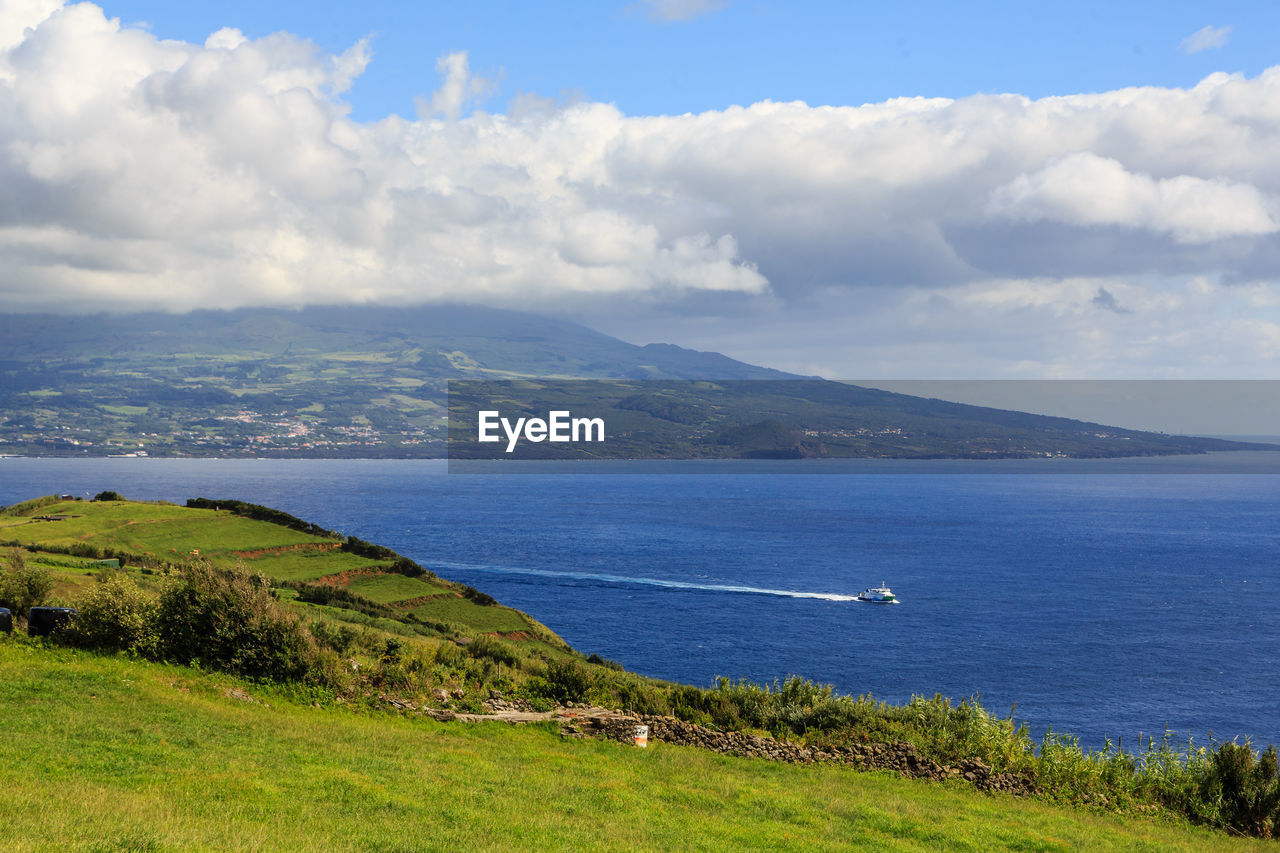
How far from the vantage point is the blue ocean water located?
223ft

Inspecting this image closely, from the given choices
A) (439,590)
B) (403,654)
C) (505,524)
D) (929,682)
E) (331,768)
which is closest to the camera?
(331,768)

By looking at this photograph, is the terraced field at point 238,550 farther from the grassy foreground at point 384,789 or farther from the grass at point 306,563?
the grassy foreground at point 384,789

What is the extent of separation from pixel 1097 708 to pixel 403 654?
54.1 meters

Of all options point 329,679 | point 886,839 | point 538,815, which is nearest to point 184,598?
point 329,679

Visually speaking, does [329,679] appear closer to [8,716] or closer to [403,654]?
[403,654]

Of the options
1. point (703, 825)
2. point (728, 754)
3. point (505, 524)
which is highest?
point (703, 825)

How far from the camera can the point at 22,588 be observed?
99.1 ft

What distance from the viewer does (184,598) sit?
2650 cm

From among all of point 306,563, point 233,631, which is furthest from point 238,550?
point 233,631

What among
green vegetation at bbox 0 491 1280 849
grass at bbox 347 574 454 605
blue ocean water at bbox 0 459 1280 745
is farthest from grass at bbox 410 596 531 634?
green vegetation at bbox 0 491 1280 849

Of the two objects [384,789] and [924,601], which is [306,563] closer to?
[924,601]

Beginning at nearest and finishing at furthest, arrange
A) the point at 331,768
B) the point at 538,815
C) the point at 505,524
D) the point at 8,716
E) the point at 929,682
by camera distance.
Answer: the point at 538,815 → the point at 331,768 → the point at 8,716 → the point at 929,682 → the point at 505,524

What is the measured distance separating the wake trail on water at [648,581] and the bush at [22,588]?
78448 millimetres

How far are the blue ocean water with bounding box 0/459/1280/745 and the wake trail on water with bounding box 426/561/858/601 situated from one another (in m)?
0.56
